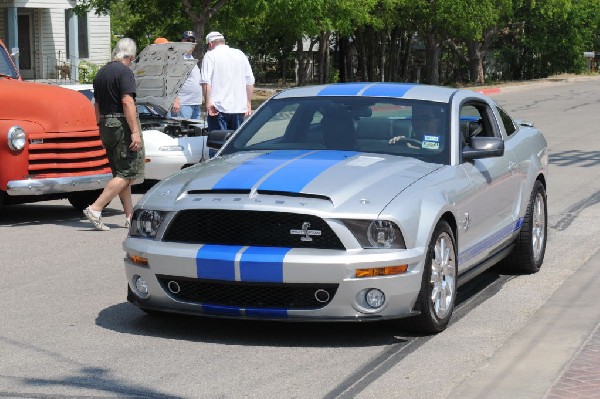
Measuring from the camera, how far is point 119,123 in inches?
462

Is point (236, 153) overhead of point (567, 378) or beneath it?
overhead

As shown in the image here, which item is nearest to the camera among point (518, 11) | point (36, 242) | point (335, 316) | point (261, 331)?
point (335, 316)

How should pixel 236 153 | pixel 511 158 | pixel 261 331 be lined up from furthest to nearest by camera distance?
pixel 511 158, pixel 236 153, pixel 261 331

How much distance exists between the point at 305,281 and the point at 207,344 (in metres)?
0.77

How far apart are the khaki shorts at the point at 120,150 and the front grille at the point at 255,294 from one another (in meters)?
4.81

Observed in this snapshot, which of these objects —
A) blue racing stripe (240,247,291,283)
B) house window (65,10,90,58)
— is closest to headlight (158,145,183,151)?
blue racing stripe (240,247,291,283)

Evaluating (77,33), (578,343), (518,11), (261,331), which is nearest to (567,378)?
(578,343)

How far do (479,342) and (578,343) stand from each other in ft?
1.86

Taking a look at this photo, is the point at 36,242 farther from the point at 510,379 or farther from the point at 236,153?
the point at 510,379

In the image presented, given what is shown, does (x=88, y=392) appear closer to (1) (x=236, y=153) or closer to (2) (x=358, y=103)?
(1) (x=236, y=153)

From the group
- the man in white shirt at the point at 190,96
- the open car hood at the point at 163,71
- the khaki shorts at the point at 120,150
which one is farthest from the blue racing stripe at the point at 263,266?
the man in white shirt at the point at 190,96

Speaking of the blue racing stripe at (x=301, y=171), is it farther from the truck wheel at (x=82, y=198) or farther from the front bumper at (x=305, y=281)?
the truck wheel at (x=82, y=198)

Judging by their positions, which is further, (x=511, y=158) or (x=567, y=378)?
(x=511, y=158)

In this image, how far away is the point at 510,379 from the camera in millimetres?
6250
